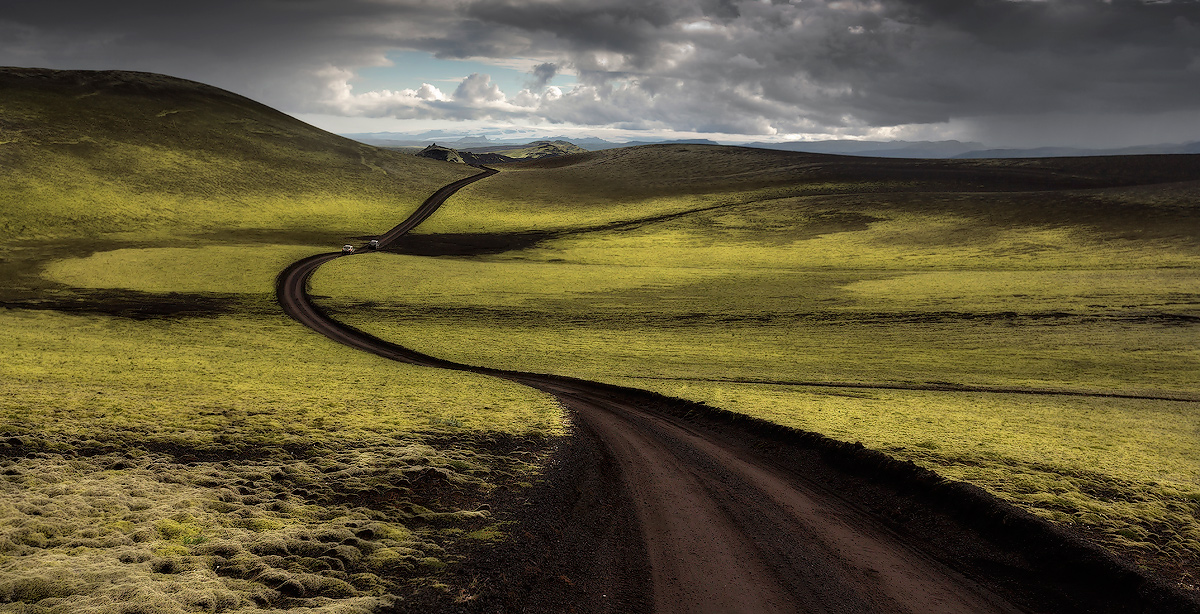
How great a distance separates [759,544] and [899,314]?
1695 inches

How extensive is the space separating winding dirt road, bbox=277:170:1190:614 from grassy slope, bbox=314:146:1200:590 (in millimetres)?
3616

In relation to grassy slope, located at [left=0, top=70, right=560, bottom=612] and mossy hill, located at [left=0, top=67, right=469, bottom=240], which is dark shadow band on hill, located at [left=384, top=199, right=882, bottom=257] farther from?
grassy slope, located at [left=0, top=70, right=560, bottom=612]

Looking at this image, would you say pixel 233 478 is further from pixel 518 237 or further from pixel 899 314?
pixel 518 237

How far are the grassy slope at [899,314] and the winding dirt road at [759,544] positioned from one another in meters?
3.62

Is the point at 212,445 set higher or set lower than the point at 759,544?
higher

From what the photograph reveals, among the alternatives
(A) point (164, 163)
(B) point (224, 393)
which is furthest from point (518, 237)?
(B) point (224, 393)

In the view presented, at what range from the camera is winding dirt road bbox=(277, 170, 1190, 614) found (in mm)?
12328

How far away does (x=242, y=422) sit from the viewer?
19.6 meters

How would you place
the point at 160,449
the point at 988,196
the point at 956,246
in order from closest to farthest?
the point at 160,449 → the point at 956,246 → the point at 988,196

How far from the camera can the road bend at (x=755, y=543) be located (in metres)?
12.3

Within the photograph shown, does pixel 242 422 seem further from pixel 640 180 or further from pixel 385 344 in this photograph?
pixel 640 180

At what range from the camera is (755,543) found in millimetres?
14633

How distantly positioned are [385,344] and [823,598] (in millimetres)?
36937

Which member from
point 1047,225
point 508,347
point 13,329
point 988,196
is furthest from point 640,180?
point 13,329
